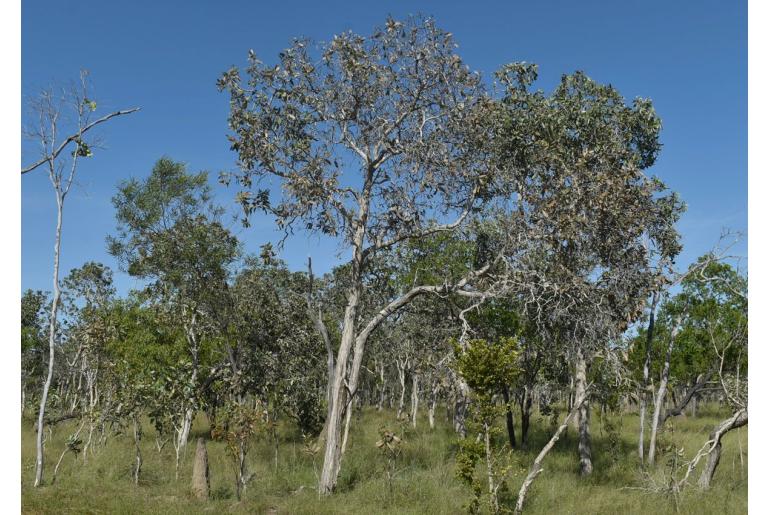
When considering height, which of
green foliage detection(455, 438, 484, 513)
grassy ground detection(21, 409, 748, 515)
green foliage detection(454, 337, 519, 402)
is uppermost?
green foliage detection(454, 337, 519, 402)

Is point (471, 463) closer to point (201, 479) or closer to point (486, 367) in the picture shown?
point (486, 367)

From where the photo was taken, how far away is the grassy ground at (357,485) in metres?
15.2

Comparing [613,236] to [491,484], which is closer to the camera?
[491,484]

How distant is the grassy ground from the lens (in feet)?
49.9

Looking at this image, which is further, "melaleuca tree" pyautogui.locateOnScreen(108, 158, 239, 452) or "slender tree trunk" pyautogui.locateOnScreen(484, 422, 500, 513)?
"melaleuca tree" pyautogui.locateOnScreen(108, 158, 239, 452)

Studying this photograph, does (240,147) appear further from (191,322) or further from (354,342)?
(191,322)

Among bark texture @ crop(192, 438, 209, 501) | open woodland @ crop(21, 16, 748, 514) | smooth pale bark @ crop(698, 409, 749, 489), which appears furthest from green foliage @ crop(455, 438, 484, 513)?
smooth pale bark @ crop(698, 409, 749, 489)

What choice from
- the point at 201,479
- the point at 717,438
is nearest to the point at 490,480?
the point at 201,479

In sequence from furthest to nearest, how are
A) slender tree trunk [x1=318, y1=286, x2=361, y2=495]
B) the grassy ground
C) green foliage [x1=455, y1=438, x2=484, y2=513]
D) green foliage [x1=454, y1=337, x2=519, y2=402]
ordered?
slender tree trunk [x1=318, y1=286, x2=361, y2=495] → the grassy ground → green foliage [x1=454, y1=337, x2=519, y2=402] → green foliage [x1=455, y1=438, x2=484, y2=513]

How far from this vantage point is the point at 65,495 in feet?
50.4

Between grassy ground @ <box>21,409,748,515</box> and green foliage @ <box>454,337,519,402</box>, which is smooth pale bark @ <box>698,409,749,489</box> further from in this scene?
green foliage @ <box>454,337,519,402</box>
